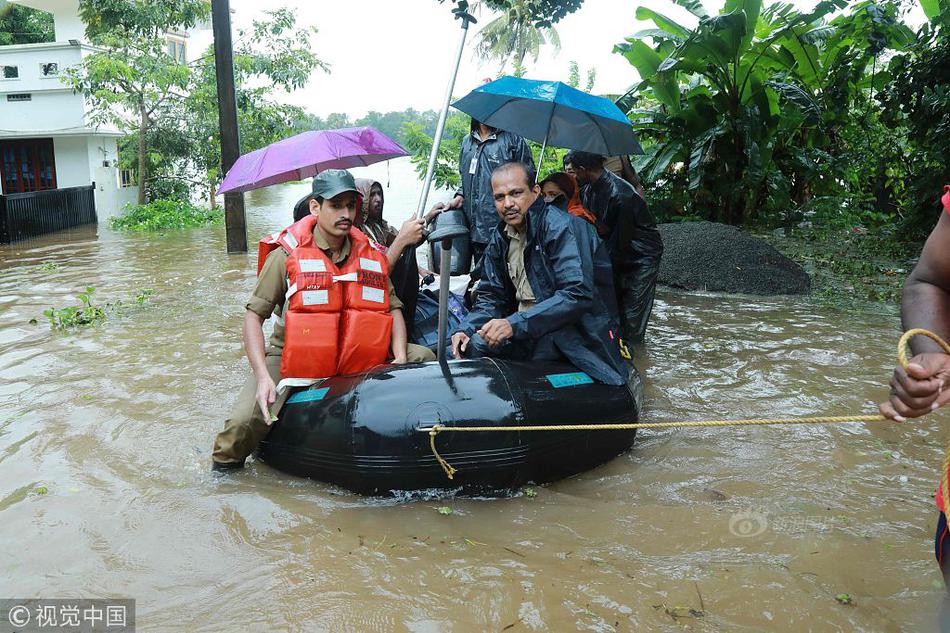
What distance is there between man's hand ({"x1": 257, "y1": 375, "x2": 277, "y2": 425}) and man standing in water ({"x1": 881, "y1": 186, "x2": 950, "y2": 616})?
297 cm

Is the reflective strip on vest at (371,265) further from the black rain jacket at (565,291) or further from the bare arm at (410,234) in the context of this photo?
the black rain jacket at (565,291)

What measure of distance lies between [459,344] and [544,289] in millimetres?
566

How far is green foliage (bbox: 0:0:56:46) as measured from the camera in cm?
2898

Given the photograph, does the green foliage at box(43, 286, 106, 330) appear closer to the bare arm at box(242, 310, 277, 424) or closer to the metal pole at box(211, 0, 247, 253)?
the metal pole at box(211, 0, 247, 253)

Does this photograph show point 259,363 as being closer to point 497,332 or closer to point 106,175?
point 497,332

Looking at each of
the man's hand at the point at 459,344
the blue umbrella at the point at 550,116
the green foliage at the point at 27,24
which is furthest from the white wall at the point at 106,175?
the man's hand at the point at 459,344

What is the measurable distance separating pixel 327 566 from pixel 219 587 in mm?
447

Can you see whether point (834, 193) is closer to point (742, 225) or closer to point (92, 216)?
point (742, 225)

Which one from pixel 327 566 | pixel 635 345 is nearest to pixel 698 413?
pixel 635 345

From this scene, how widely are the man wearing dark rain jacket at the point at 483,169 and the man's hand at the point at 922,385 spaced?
3941 millimetres

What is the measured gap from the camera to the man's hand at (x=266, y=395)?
3.98 meters

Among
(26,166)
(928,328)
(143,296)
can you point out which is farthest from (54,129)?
(928,328)

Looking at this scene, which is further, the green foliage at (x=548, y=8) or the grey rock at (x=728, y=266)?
the grey rock at (x=728, y=266)

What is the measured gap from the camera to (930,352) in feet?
5.93
